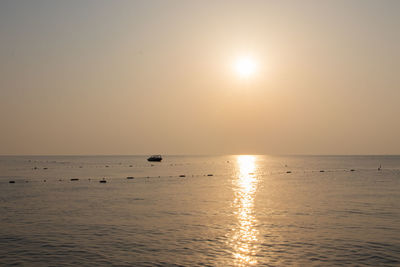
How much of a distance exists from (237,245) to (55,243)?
1488 centimetres

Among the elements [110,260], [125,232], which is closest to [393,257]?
[110,260]

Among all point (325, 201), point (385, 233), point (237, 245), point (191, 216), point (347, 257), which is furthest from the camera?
point (325, 201)

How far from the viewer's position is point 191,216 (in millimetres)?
44344

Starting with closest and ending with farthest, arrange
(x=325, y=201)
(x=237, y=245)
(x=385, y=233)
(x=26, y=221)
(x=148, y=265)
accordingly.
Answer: (x=148, y=265), (x=237, y=245), (x=385, y=233), (x=26, y=221), (x=325, y=201)

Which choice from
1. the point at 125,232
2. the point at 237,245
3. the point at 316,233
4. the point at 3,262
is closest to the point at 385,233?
the point at 316,233

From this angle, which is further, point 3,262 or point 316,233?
point 316,233

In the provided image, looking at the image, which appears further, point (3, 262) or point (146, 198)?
point (146, 198)

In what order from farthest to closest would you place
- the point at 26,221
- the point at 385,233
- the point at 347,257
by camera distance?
the point at 26,221 → the point at 385,233 → the point at 347,257

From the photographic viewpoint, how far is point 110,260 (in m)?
26.7

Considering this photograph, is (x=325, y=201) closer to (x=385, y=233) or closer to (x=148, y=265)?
(x=385, y=233)

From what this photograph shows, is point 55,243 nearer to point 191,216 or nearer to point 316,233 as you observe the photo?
point 191,216

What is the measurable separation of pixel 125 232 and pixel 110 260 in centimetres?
875

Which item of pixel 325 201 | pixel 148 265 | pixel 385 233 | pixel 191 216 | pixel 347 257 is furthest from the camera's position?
pixel 325 201

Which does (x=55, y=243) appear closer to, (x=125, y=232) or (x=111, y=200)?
(x=125, y=232)
